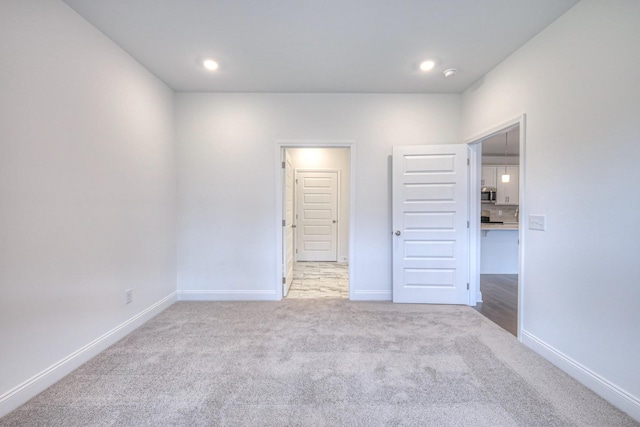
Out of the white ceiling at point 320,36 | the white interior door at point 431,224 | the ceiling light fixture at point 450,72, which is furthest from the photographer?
the white interior door at point 431,224

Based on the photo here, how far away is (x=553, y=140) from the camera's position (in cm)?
204

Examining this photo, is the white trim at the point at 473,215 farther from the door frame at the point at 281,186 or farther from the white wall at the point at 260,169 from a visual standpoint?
the door frame at the point at 281,186

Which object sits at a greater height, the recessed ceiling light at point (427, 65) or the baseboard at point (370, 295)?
the recessed ceiling light at point (427, 65)

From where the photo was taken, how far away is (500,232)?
4.62 m

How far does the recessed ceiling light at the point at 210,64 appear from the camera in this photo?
2.60 metres

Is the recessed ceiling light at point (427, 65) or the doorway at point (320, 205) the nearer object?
the recessed ceiling light at point (427, 65)

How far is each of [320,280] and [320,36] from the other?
346 cm

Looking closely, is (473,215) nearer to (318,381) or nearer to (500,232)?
(500,232)

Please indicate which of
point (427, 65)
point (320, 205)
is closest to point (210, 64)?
point (427, 65)

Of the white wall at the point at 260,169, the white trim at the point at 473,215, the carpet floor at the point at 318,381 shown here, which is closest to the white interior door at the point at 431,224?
the white trim at the point at 473,215

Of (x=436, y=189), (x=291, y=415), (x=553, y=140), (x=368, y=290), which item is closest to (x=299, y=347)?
(x=291, y=415)

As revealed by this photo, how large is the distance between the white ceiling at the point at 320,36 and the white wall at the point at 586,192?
0.36 metres

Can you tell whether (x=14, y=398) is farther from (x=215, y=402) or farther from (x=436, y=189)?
(x=436, y=189)

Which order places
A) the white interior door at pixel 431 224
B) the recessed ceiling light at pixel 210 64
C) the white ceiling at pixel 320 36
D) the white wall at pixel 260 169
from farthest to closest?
1. the white wall at pixel 260 169
2. the white interior door at pixel 431 224
3. the recessed ceiling light at pixel 210 64
4. the white ceiling at pixel 320 36
